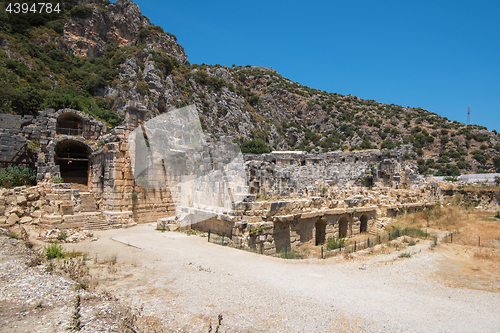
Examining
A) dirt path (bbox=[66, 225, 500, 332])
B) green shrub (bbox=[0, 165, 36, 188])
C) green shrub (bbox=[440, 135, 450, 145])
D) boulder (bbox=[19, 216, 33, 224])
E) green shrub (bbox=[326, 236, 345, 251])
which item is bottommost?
green shrub (bbox=[326, 236, 345, 251])

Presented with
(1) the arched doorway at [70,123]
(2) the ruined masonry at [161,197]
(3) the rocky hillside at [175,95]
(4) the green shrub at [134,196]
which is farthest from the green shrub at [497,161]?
(1) the arched doorway at [70,123]

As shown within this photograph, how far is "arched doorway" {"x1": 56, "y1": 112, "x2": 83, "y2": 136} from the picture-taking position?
18712 millimetres

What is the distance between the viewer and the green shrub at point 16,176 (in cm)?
1308

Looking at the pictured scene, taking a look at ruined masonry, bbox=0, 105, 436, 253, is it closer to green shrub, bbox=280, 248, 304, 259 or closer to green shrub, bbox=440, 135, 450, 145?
green shrub, bbox=280, 248, 304, 259

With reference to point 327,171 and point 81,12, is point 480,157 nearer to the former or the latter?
point 327,171

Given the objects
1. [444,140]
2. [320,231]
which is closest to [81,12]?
[320,231]

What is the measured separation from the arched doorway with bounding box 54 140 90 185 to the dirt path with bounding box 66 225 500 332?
11.6 m

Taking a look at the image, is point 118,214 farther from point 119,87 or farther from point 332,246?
point 119,87

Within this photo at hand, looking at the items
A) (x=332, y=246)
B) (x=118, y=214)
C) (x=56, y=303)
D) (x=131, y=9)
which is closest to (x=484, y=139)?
(x=332, y=246)

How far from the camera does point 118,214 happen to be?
1376cm

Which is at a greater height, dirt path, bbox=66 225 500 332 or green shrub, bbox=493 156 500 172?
green shrub, bbox=493 156 500 172

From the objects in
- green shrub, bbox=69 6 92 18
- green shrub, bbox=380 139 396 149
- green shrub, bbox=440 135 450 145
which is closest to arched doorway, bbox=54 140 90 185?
green shrub, bbox=69 6 92 18

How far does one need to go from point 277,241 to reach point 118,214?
332 inches

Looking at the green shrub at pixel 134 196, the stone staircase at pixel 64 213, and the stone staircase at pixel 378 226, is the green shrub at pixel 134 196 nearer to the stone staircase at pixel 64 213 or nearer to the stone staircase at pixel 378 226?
the stone staircase at pixel 64 213
